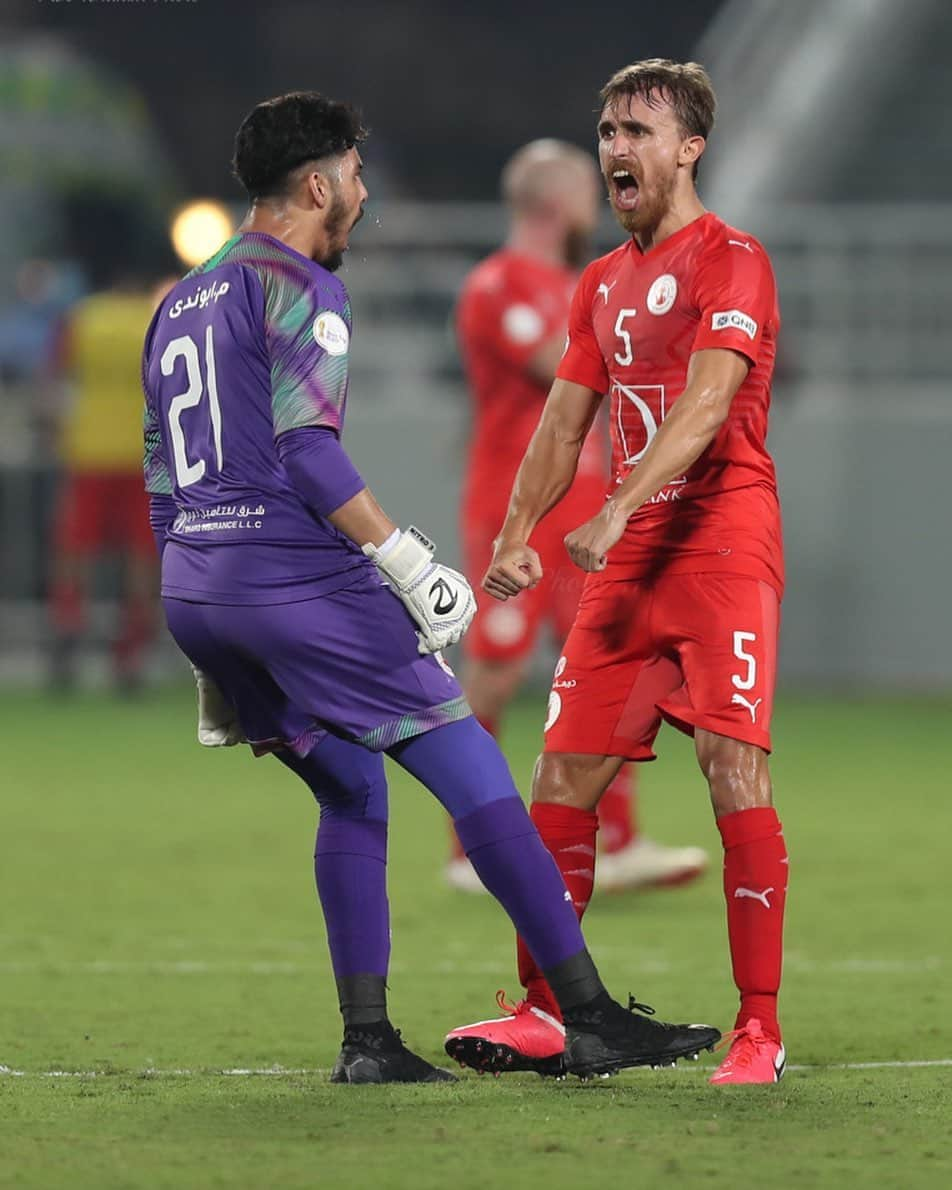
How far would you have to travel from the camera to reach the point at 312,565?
16.0 feet

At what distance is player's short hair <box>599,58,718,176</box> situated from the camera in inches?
206

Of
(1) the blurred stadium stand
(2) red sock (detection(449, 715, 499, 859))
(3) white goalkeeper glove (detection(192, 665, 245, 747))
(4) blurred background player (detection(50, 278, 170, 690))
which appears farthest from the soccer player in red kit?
(4) blurred background player (detection(50, 278, 170, 690))

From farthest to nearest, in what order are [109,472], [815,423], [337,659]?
[815,423] → [109,472] → [337,659]

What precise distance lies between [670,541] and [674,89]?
973mm

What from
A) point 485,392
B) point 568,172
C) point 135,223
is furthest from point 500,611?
point 135,223

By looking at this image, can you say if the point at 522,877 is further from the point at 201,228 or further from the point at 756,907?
the point at 201,228

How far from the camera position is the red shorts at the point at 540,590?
8109mm

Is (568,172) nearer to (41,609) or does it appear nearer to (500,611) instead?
(500,611)

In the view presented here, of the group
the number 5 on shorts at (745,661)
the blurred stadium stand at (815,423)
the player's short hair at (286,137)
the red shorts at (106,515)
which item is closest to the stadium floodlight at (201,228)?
the blurred stadium stand at (815,423)

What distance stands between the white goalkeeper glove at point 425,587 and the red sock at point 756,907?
30.7 inches

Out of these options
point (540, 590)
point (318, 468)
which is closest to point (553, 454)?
point (318, 468)

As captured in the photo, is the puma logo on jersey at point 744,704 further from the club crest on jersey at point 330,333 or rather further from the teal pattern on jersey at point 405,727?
the club crest on jersey at point 330,333

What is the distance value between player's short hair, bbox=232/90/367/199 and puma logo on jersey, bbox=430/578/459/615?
87 cm

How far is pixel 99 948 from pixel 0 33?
24.1m
